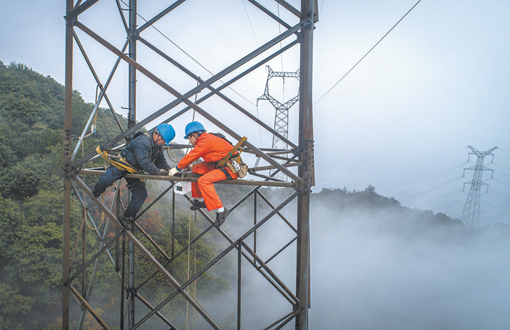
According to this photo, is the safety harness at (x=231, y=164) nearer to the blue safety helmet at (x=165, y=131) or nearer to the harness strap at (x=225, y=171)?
the harness strap at (x=225, y=171)

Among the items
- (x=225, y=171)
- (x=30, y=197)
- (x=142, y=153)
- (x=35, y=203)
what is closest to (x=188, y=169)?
(x=225, y=171)

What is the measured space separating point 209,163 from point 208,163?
16mm

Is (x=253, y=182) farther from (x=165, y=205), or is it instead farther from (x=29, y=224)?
(x=165, y=205)

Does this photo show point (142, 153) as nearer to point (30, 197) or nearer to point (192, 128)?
point (192, 128)

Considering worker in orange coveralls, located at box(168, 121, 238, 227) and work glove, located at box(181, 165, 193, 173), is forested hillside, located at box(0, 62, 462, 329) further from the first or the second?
worker in orange coveralls, located at box(168, 121, 238, 227)

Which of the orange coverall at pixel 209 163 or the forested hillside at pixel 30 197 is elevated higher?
the forested hillside at pixel 30 197

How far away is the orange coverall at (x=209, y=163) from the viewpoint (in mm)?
5375

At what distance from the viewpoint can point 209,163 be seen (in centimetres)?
567

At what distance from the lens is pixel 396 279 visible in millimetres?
66812

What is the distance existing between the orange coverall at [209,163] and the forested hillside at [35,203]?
26307mm

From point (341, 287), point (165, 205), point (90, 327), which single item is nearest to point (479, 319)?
point (341, 287)

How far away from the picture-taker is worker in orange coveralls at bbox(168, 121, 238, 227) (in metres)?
5.38

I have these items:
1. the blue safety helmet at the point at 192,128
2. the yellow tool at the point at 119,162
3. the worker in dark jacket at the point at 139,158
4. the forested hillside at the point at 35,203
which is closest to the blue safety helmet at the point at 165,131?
the worker in dark jacket at the point at 139,158

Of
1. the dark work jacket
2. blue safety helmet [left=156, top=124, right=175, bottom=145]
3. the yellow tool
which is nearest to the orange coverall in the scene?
the dark work jacket
